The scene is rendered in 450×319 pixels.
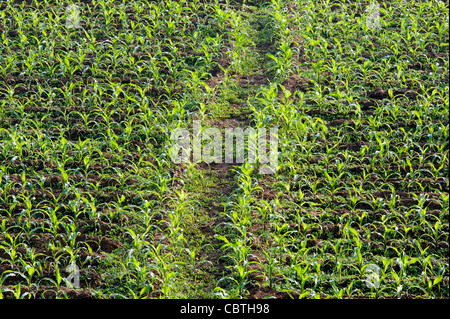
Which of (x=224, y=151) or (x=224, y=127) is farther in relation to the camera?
(x=224, y=127)

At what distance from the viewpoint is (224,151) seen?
7.28m

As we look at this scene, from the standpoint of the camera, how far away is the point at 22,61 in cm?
889

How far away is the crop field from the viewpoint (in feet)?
18.0

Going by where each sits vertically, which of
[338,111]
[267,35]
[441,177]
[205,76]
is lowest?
[441,177]

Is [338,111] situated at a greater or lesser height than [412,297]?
greater

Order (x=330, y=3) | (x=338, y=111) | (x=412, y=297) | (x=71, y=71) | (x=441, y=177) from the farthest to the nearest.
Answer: (x=330, y=3) < (x=71, y=71) < (x=338, y=111) < (x=441, y=177) < (x=412, y=297)

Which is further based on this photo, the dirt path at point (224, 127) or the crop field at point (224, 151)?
the dirt path at point (224, 127)

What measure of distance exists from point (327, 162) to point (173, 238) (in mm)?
2023

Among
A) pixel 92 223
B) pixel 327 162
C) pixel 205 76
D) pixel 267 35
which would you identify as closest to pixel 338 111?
pixel 327 162

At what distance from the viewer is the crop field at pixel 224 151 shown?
18.0 feet

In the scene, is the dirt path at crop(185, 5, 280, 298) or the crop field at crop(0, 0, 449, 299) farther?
the dirt path at crop(185, 5, 280, 298)

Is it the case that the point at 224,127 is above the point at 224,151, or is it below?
above

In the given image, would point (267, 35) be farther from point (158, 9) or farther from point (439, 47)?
point (439, 47)

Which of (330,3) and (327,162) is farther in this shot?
(330,3)
